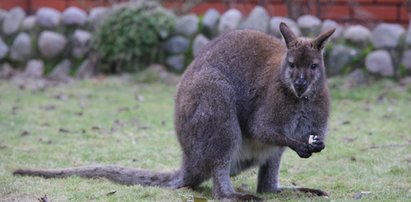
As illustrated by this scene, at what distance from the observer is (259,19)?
11.8 metres

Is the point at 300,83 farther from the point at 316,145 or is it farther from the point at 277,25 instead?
the point at 277,25

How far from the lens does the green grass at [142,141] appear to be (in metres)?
5.84

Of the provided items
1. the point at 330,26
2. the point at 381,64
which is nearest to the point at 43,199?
the point at 381,64

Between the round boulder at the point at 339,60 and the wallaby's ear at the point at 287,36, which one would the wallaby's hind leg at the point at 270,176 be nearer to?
the wallaby's ear at the point at 287,36

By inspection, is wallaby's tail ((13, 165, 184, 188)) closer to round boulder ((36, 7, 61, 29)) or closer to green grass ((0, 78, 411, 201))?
green grass ((0, 78, 411, 201))

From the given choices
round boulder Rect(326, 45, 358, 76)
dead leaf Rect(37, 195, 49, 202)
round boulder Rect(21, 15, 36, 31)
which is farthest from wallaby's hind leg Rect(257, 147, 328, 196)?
round boulder Rect(21, 15, 36, 31)

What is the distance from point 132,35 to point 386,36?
403cm

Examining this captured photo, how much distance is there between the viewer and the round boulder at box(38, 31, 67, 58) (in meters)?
12.7

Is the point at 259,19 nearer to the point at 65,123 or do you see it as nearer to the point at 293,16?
the point at 293,16

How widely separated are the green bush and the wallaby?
6069 millimetres

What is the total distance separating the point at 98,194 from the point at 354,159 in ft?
8.83

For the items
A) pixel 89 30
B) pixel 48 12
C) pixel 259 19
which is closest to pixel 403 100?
pixel 259 19

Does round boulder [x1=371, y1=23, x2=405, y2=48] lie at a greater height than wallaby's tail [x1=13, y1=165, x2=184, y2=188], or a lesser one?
lesser

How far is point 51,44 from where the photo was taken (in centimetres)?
1273
